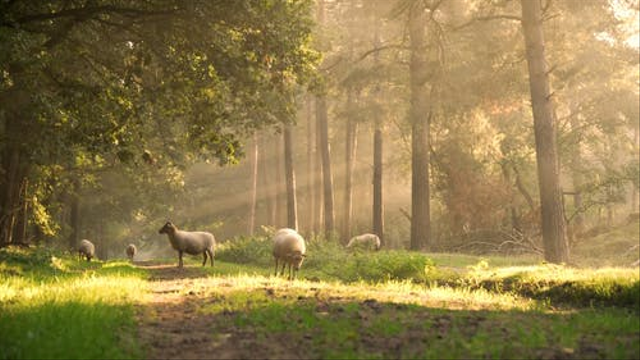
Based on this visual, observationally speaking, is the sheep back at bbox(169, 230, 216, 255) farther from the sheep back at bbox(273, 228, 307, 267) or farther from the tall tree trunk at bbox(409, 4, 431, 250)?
the tall tree trunk at bbox(409, 4, 431, 250)

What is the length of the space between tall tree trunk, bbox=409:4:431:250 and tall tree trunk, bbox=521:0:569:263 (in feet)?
27.3

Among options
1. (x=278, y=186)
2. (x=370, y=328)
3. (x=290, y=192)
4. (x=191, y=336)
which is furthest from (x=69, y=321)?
(x=278, y=186)

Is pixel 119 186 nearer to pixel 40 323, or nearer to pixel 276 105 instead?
pixel 276 105

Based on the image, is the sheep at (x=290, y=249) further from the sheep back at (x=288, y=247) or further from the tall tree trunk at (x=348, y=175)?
the tall tree trunk at (x=348, y=175)

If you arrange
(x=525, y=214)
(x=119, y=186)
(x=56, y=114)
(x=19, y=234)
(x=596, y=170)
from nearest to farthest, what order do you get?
(x=56, y=114), (x=19, y=234), (x=525, y=214), (x=596, y=170), (x=119, y=186)

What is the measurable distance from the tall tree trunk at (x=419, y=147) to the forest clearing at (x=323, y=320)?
1429cm

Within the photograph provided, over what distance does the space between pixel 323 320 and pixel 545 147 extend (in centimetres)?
1270

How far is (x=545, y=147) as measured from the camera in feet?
62.6

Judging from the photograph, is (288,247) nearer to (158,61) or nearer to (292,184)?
(158,61)

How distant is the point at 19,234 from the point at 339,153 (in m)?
35.2

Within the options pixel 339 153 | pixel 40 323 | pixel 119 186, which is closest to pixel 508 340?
pixel 40 323

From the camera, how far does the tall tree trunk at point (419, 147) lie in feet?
90.7

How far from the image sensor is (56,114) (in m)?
14.8

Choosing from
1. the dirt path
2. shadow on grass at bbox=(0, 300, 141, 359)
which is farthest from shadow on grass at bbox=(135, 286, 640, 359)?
shadow on grass at bbox=(0, 300, 141, 359)
